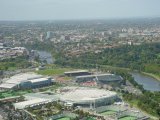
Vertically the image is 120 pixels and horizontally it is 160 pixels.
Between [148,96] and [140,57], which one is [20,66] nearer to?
[140,57]

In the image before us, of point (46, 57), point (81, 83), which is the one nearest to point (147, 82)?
point (81, 83)

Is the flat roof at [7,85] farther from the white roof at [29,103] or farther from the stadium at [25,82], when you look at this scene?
the white roof at [29,103]

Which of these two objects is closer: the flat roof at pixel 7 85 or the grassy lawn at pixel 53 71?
the flat roof at pixel 7 85

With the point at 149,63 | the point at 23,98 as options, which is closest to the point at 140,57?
the point at 149,63

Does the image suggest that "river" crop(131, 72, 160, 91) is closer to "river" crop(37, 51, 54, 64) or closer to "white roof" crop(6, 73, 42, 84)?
"white roof" crop(6, 73, 42, 84)

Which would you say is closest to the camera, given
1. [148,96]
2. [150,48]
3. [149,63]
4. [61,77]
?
[148,96]

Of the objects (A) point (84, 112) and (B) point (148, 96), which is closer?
(A) point (84, 112)

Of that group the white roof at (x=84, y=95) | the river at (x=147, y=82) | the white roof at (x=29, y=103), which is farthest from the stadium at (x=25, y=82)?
the river at (x=147, y=82)
